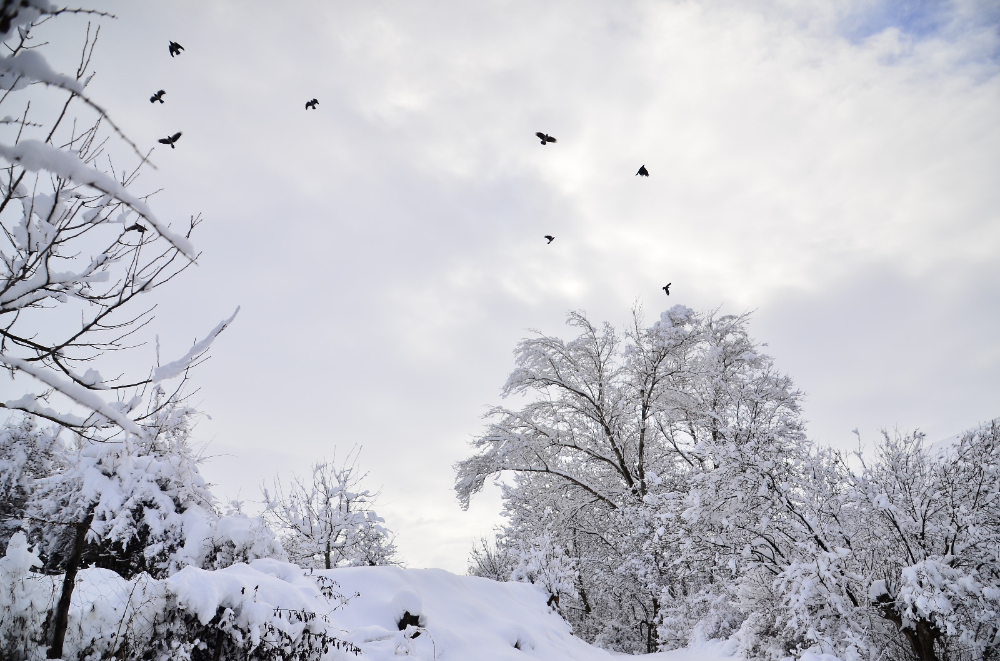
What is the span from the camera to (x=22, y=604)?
3664 millimetres

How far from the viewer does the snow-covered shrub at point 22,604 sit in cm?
351

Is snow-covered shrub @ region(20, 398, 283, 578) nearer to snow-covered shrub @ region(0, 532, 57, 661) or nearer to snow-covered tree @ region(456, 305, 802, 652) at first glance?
snow-covered shrub @ region(0, 532, 57, 661)

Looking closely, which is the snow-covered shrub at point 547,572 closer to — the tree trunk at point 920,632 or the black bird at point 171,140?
the tree trunk at point 920,632

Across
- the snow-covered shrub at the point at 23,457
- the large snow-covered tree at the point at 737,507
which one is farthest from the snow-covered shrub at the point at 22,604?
the large snow-covered tree at the point at 737,507

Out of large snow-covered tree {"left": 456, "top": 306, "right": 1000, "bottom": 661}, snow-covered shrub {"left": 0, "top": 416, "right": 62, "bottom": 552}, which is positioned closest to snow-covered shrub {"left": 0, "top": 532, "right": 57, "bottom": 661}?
snow-covered shrub {"left": 0, "top": 416, "right": 62, "bottom": 552}

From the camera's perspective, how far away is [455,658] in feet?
20.3

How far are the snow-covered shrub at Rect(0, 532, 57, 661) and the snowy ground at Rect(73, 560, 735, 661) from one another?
0.24 m

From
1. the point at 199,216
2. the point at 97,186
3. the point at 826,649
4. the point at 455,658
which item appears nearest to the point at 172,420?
the point at 455,658

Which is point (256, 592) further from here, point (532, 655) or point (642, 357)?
point (642, 357)

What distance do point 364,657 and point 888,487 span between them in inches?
345

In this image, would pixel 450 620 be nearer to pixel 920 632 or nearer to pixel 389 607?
pixel 389 607

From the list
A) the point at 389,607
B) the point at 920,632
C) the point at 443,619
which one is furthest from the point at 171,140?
the point at 920,632

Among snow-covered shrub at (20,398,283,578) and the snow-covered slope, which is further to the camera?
snow-covered shrub at (20,398,283,578)

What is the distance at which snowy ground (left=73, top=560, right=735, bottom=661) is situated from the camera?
4.16 metres
